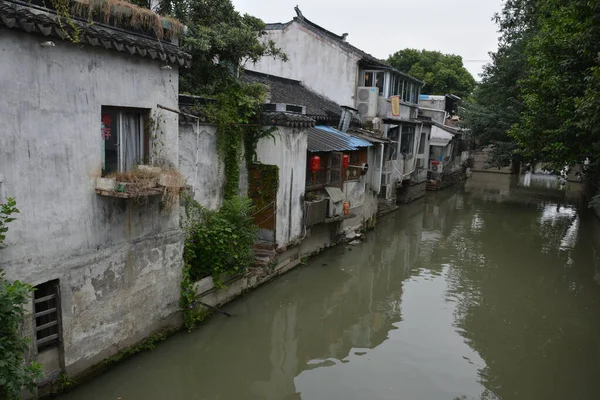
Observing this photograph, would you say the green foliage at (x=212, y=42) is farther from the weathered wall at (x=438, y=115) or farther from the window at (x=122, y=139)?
the weathered wall at (x=438, y=115)

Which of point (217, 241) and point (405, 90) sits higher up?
point (405, 90)

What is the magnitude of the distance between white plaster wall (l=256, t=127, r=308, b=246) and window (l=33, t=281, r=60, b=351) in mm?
5840

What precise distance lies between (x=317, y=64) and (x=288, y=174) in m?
10.2

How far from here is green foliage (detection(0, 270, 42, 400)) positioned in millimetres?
5129

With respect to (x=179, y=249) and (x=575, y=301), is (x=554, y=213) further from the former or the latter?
(x=179, y=249)

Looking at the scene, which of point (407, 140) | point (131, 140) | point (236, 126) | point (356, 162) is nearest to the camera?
point (131, 140)

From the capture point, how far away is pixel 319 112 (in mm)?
17328

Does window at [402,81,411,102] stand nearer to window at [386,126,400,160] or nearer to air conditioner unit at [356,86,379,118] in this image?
window at [386,126,400,160]

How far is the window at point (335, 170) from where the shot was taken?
14.6 m

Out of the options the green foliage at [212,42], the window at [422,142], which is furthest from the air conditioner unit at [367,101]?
the green foliage at [212,42]

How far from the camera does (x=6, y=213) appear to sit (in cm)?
540

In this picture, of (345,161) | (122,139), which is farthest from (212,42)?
(345,161)

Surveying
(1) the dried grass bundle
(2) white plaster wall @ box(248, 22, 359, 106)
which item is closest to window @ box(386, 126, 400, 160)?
(2) white plaster wall @ box(248, 22, 359, 106)

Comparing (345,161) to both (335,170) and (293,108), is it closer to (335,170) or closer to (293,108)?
(335,170)
